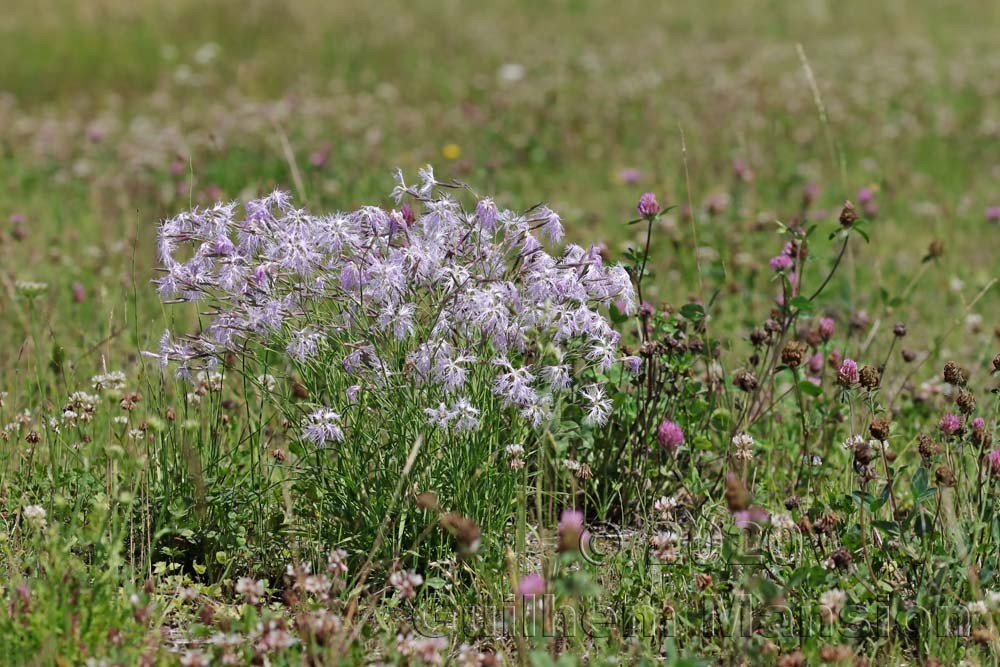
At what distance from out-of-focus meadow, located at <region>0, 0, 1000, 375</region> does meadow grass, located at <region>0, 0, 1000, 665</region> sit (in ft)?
0.18

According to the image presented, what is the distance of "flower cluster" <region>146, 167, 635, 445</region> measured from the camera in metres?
2.63

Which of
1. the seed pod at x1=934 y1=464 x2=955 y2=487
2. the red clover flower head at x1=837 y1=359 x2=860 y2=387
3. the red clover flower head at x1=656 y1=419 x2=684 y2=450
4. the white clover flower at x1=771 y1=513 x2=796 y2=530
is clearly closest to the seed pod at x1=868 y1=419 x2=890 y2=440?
the seed pod at x1=934 y1=464 x2=955 y2=487

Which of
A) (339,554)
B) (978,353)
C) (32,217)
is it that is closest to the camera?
(339,554)

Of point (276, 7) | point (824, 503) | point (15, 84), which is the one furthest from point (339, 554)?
point (276, 7)

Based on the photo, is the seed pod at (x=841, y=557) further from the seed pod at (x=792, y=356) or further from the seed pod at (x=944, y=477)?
the seed pod at (x=792, y=356)

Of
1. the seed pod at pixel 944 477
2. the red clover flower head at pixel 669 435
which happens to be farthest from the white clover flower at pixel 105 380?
the seed pod at pixel 944 477

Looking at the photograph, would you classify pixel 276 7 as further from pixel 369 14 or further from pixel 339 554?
pixel 339 554

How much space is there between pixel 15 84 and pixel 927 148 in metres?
8.12

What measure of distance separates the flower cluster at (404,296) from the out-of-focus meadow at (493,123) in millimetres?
1049

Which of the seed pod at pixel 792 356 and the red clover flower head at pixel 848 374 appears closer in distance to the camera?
the red clover flower head at pixel 848 374

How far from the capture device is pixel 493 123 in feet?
28.7

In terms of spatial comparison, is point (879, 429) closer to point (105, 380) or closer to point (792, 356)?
point (792, 356)

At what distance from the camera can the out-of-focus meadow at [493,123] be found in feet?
19.4

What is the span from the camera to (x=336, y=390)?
9.18 ft
